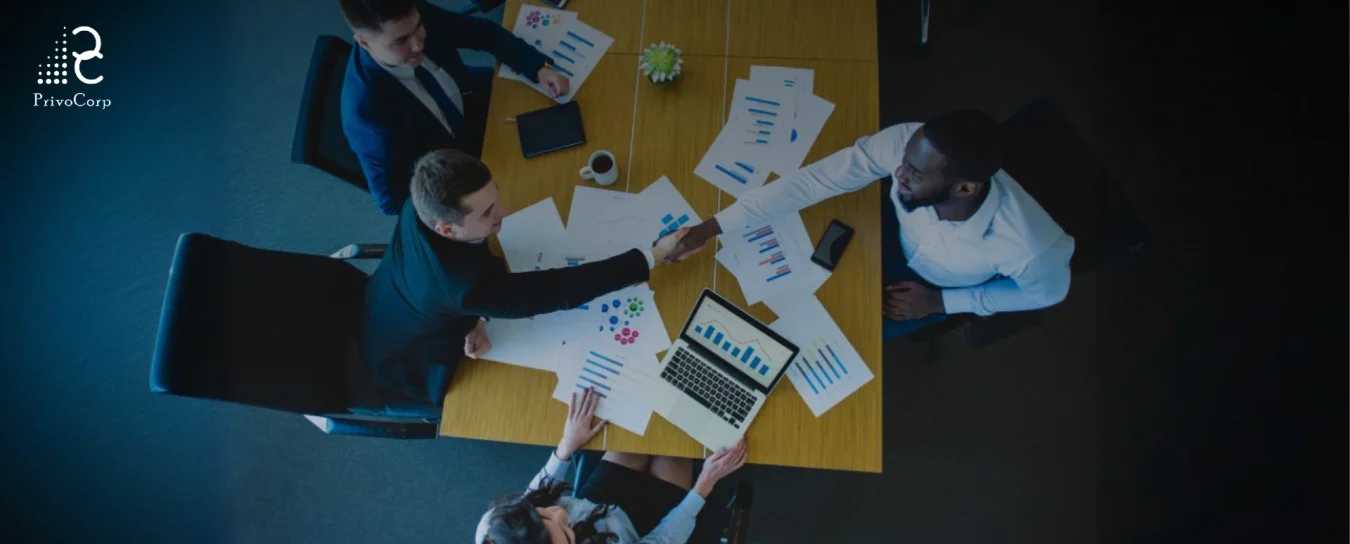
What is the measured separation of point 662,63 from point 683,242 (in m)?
0.51

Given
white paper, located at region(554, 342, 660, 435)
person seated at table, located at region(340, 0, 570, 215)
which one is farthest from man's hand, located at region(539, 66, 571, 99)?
white paper, located at region(554, 342, 660, 435)

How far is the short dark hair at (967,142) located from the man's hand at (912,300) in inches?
19.7

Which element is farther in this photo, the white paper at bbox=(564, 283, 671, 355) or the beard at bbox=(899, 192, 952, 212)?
the white paper at bbox=(564, 283, 671, 355)

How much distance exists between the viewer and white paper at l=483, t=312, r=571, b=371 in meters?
1.93

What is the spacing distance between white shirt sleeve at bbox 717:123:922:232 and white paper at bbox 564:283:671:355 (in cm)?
29

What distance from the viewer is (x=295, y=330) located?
75.8 inches

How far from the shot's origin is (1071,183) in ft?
5.63

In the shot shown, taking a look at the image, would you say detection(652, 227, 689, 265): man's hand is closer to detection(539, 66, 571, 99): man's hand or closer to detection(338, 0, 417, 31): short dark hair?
detection(539, 66, 571, 99): man's hand

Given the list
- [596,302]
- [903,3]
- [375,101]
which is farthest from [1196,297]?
[375,101]

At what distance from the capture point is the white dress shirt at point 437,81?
2002 mm

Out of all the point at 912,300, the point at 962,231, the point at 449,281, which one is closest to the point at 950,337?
the point at 912,300

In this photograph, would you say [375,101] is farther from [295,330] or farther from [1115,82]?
[1115,82]

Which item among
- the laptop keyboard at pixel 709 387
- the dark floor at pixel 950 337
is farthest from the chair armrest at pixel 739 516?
the dark floor at pixel 950 337

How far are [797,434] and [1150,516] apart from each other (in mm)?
1525
